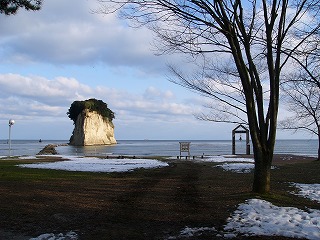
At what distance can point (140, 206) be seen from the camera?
8523 mm

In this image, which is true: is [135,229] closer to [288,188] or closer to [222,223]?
[222,223]

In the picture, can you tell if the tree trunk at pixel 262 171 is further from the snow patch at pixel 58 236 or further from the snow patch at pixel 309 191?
the snow patch at pixel 58 236

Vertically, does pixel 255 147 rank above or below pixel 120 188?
above

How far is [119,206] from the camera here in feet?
28.0

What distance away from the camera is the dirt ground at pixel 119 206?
6645 millimetres

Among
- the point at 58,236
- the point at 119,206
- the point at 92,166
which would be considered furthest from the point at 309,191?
the point at 92,166

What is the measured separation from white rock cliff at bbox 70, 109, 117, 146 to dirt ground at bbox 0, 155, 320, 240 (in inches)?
3834

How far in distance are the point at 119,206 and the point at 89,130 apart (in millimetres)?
103184

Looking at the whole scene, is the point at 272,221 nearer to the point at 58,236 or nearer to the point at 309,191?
the point at 58,236

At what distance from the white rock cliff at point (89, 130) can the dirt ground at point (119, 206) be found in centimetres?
9737

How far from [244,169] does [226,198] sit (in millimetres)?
8827

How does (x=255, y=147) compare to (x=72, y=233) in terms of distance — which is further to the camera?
(x=255, y=147)

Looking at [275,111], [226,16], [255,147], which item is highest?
[226,16]

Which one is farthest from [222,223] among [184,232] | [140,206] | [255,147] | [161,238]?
[255,147]
